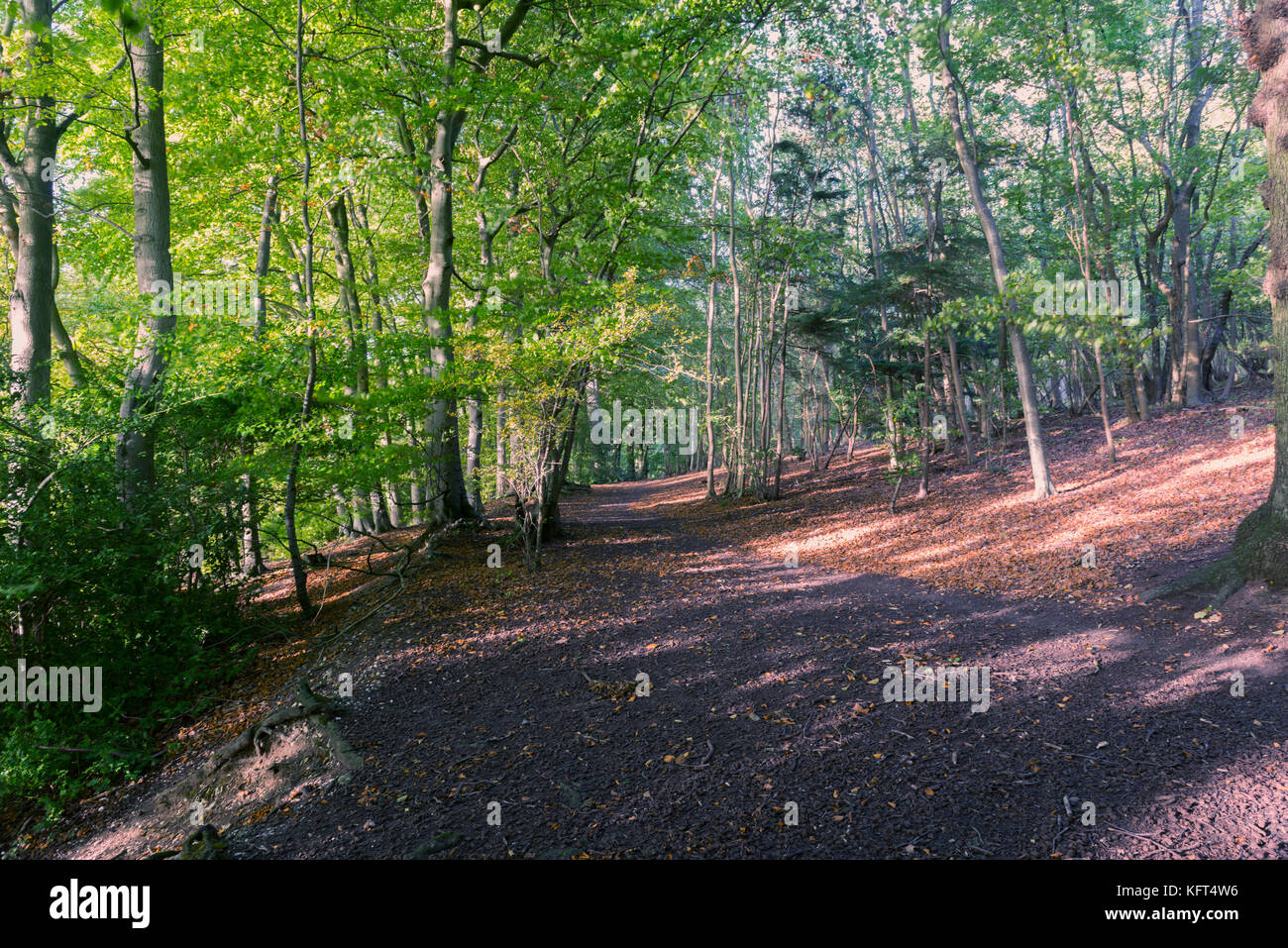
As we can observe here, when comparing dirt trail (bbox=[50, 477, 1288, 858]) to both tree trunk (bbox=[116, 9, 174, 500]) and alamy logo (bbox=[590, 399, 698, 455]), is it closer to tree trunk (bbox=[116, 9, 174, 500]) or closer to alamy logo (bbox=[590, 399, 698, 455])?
tree trunk (bbox=[116, 9, 174, 500])

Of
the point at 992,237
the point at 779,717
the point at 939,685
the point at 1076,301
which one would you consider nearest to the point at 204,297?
the point at 779,717

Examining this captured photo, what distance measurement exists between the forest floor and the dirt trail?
2 centimetres

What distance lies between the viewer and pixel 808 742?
4.06m

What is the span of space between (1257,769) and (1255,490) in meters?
6.52

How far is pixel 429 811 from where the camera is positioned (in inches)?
141

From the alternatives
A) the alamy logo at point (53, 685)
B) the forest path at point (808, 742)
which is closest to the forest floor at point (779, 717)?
the forest path at point (808, 742)

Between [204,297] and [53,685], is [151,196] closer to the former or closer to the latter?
[204,297]

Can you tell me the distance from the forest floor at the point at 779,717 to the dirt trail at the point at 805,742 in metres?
0.02

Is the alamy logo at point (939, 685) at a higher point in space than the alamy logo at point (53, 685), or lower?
lower

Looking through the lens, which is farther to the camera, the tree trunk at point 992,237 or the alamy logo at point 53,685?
the tree trunk at point 992,237

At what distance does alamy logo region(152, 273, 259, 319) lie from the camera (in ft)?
23.4

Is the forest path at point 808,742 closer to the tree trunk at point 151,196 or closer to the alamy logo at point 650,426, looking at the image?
the tree trunk at point 151,196
